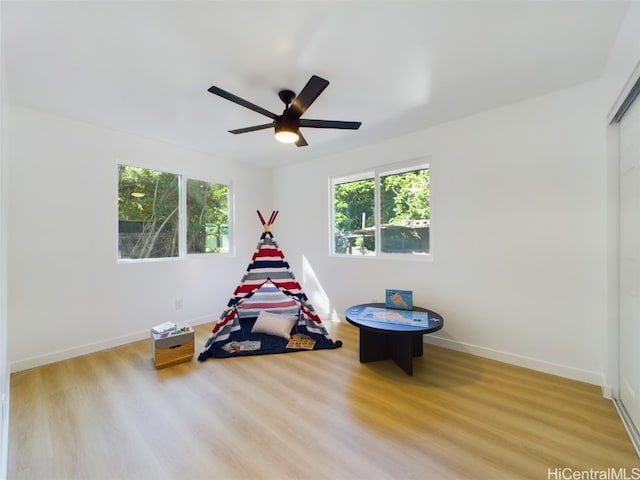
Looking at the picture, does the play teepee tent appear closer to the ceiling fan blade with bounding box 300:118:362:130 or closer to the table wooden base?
the table wooden base

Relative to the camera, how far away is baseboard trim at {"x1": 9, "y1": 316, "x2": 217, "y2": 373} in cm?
255

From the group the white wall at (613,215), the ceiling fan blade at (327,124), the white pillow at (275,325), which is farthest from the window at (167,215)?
the white wall at (613,215)

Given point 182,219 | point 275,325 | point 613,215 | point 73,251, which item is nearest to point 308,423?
point 275,325

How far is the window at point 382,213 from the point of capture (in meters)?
3.36

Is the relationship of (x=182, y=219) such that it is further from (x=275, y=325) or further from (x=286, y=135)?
(x=286, y=135)

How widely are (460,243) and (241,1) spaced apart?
110 inches

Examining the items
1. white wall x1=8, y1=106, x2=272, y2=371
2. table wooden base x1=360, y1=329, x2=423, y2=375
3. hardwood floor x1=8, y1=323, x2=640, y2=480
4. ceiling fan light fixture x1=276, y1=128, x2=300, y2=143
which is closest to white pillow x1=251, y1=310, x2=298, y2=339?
hardwood floor x1=8, y1=323, x2=640, y2=480

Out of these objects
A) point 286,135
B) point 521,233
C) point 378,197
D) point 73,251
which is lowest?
point 73,251

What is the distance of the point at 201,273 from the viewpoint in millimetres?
4004

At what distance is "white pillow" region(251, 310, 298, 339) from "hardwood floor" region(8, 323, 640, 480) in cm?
68

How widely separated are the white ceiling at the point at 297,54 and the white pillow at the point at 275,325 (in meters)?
2.32

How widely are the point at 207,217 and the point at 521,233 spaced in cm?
395

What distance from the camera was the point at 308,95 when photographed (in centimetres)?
190

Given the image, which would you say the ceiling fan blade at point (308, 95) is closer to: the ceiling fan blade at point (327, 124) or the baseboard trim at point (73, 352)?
the ceiling fan blade at point (327, 124)
